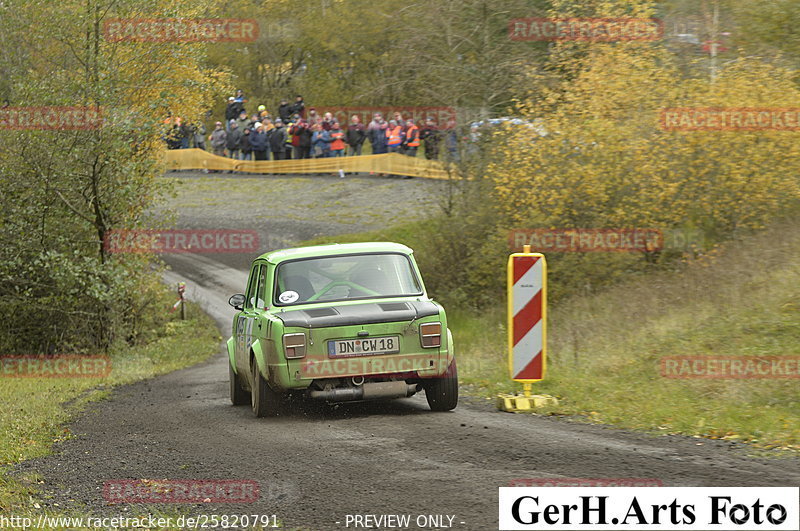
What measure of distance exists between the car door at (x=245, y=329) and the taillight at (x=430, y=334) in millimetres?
2215

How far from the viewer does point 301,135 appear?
4219cm

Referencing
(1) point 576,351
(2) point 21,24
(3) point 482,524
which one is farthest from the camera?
(2) point 21,24

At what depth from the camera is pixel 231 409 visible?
476 inches

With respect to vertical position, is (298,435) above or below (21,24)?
below

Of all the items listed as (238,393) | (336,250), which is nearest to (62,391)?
(238,393)

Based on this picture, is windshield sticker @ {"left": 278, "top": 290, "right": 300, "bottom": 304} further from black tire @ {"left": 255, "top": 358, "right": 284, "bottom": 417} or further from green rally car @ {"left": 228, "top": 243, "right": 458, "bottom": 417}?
black tire @ {"left": 255, "top": 358, "right": 284, "bottom": 417}

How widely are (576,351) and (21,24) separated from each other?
15132mm

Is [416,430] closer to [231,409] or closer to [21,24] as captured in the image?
[231,409]

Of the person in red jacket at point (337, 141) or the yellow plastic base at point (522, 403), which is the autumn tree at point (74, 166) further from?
the person in red jacket at point (337, 141)

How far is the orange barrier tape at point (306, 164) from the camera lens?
40469 millimetres

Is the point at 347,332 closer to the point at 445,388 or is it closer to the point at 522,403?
the point at 445,388

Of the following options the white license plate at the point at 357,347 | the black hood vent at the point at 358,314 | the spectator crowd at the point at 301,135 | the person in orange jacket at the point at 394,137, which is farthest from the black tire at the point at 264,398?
the person in orange jacket at the point at 394,137

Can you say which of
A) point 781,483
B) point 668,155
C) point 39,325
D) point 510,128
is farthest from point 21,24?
point 781,483

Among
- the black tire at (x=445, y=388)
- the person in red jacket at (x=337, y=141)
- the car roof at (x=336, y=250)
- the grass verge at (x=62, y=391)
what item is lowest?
the grass verge at (x=62, y=391)
